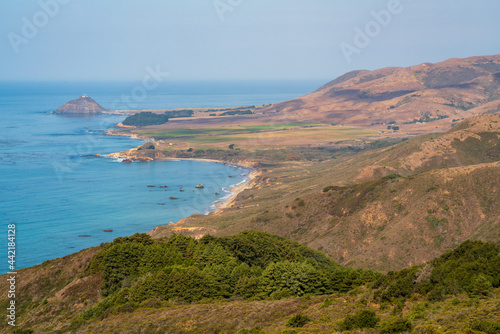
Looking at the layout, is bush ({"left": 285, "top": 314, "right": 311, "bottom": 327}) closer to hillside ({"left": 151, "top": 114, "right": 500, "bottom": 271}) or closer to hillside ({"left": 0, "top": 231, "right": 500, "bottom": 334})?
hillside ({"left": 0, "top": 231, "right": 500, "bottom": 334})

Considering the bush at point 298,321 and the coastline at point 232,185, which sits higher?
the bush at point 298,321

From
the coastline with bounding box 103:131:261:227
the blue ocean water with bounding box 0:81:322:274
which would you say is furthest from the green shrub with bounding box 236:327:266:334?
the coastline with bounding box 103:131:261:227

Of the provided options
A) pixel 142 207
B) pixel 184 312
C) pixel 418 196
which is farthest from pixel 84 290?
pixel 142 207

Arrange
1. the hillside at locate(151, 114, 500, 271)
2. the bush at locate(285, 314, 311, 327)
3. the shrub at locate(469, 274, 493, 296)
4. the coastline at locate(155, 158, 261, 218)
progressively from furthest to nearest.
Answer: the coastline at locate(155, 158, 261, 218), the hillside at locate(151, 114, 500, 271), the bush at locate(285, 314, 311, 327), the shrub at locate(469, 274, 493, 296)

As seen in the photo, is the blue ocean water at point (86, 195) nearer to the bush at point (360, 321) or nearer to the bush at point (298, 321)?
the bush at point (298, 321)

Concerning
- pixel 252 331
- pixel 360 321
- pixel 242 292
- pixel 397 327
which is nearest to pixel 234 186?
Answer: pixel 242 292

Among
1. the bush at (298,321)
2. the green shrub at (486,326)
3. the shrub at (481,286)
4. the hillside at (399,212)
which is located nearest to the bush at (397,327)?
the green shrub at (486,326)
